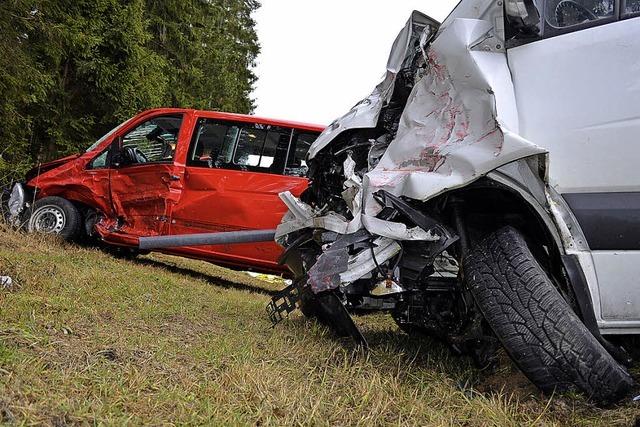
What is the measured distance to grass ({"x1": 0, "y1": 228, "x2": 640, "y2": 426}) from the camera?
1.99 m

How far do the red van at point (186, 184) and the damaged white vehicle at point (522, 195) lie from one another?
3.29 meters

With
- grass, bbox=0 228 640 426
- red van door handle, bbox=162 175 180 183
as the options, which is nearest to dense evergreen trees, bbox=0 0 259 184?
red van door handle, bbox=162 175 180 183

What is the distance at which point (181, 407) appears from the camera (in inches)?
79.2

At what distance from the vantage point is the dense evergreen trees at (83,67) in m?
7.81

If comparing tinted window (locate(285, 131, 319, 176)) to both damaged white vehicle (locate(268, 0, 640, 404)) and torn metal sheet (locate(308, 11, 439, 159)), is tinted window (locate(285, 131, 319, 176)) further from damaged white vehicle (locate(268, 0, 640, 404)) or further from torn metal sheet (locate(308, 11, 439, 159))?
damaged white vehicle (locate(268, 0, 640, 404))

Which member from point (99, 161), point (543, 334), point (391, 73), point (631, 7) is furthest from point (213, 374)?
point (99, 161)

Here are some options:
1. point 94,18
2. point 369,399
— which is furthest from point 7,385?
point 94,18

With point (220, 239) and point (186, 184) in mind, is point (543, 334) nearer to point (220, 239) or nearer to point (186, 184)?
point (220, 239)

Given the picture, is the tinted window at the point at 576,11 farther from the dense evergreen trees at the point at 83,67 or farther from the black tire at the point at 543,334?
the dense evergreen trees at the point at 83,67

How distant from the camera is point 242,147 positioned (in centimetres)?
628

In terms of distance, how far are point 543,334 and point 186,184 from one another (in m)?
4.66

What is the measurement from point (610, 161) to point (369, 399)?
4.89ft

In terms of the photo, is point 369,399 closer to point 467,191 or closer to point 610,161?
point 467,191

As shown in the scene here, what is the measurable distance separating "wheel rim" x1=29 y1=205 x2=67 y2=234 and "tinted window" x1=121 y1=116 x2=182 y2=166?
3.17 ft
